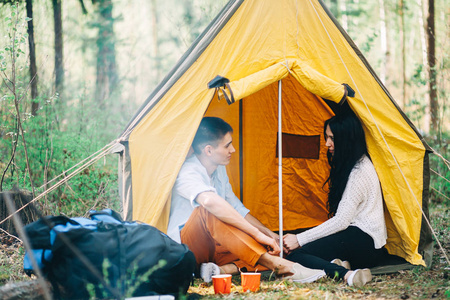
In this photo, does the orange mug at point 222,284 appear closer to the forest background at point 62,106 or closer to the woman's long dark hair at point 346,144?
the woman's long dark hair at point 346,144

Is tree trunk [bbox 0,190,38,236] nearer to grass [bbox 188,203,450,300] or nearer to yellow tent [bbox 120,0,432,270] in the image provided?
yellow tent [bbox 120,0,432,270]

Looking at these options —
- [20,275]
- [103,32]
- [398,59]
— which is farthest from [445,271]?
[398,59]

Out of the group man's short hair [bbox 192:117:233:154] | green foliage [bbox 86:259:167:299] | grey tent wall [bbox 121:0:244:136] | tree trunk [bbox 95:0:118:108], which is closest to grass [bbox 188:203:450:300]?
green foliage [bbox 86:259:167:299]

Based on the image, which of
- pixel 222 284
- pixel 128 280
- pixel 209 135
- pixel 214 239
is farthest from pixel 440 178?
pixel 128 280

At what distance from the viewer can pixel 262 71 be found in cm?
294

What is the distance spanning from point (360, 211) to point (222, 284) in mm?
1136

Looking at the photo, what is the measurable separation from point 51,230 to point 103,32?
24.8ft

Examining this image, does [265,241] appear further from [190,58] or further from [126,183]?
[190,58]

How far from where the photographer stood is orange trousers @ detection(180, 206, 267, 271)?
2713 mm

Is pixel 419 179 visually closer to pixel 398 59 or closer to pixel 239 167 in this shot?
pixel 239 167

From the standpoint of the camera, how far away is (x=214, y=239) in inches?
112

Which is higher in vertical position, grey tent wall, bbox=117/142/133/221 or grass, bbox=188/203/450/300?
grey tent wall, bbox=117/142/133/221

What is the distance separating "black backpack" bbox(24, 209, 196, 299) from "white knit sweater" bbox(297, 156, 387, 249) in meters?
1.08

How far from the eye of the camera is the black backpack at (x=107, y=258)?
6.90ft
